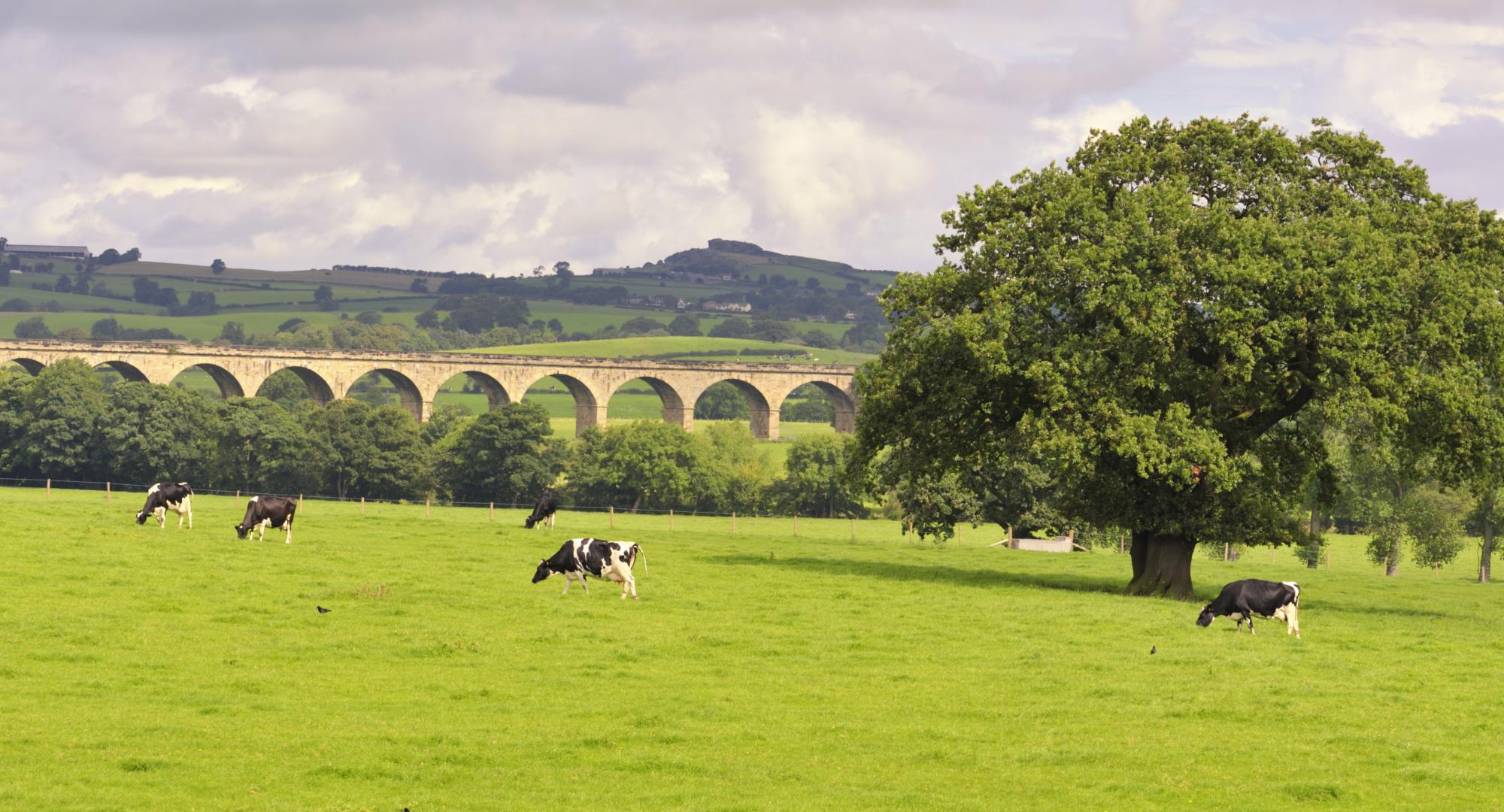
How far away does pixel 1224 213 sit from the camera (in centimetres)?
3809

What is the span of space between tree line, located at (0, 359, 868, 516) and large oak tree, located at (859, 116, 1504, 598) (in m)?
62.0

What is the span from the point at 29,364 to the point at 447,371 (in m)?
36.8

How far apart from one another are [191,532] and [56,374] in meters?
72.6

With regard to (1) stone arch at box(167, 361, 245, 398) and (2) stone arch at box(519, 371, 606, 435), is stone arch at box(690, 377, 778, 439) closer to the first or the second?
(2) stone arch at box(519, 371, 606, 435)

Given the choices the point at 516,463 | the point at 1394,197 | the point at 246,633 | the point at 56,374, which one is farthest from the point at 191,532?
the point at 56,374

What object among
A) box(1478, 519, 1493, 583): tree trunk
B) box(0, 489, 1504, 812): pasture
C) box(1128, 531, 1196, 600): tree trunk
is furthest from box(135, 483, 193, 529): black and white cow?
box(1478, 519, 1493, 583): tree trunk

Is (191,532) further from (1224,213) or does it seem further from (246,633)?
(1224,213)

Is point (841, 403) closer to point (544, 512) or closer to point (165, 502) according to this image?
point (544, 512)

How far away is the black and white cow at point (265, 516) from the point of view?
4278cm

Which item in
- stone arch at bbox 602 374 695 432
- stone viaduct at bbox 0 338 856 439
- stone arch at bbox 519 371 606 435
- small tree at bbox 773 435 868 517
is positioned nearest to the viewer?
small tree at bbox 773 435 868 517

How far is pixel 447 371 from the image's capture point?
152 metres

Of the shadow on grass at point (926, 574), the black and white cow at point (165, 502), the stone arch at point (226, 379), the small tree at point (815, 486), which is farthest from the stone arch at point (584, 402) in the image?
the black and white cow at point (165, 502)

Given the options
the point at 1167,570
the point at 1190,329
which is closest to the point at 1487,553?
the point at 1167,570

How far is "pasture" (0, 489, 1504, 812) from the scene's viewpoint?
17.6 m
